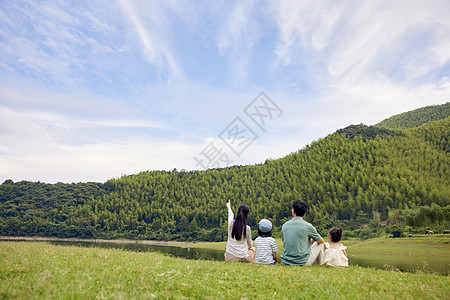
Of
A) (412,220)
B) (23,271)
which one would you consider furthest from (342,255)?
→ (412,220)

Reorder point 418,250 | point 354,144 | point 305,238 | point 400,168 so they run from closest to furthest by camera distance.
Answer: point 305,238
point 418,250
point 400,168
point 354,144

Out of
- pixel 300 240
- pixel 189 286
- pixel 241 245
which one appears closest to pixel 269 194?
pixel 241 245

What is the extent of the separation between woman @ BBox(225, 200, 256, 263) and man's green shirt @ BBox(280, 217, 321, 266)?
33.9 inches

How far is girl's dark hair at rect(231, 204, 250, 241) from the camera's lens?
6.92 m

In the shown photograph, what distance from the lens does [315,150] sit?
10000cm

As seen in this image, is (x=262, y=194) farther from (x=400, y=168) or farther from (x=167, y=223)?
(x=400, y=168)

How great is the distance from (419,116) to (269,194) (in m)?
127

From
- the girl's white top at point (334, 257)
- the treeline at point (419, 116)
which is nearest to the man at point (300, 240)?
the girl's white top at point (334, 257)

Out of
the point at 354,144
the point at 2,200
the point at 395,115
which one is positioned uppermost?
the point at 395,115

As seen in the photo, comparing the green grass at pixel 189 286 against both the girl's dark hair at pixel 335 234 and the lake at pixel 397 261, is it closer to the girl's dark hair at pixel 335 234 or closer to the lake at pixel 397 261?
the girl's dark hair at pixel 335 234

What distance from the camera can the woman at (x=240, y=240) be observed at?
23.0 ft

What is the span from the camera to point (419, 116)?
16512cm

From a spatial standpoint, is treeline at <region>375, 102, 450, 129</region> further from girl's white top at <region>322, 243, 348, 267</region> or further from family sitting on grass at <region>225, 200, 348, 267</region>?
family sitting on grass at <region>225, 200, 348, 267</region>

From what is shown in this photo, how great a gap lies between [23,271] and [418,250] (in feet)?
120
